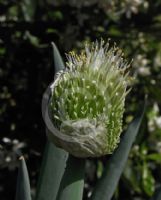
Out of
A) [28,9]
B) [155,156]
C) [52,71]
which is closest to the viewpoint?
[28,9]

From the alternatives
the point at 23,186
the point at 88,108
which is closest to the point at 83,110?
the point at 88,108

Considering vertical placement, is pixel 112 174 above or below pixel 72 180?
below

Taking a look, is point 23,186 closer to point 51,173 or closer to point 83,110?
point 51,173

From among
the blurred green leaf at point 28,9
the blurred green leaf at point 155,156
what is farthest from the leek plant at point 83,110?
the blurred green leaf at point 155,156

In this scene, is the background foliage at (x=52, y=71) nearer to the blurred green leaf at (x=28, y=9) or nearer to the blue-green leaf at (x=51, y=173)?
the blurred green leaf at (x=28, y=9)

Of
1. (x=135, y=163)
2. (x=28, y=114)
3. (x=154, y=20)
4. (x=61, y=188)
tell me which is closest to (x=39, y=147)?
(x=28, y=114)

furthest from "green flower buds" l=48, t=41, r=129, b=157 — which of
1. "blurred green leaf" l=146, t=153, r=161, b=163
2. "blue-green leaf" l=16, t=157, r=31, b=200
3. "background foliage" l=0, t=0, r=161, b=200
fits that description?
"blurred green leaf" l=146, t=153, r=161, b=163

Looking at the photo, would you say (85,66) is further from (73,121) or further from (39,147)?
(39,147)
